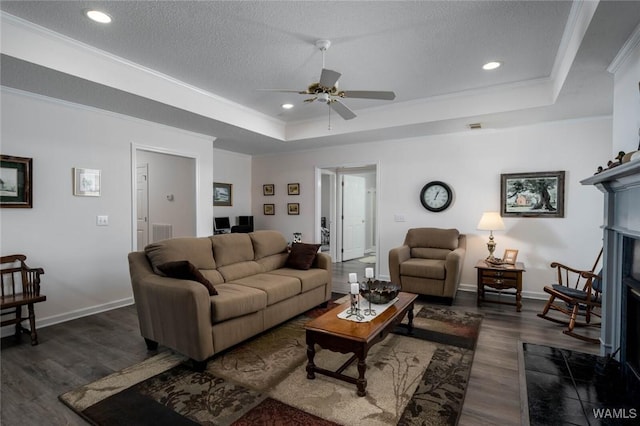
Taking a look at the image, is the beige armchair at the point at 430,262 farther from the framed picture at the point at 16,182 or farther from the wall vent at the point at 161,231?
the framed picture at the point at 16,182

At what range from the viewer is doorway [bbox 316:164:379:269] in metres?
7.37

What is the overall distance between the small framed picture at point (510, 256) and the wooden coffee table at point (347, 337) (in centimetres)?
255

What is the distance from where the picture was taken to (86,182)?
3.84m

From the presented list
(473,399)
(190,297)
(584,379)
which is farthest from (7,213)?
(584,379)

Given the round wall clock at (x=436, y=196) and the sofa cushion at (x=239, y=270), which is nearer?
the sofa cushion at (x=239, y=270)

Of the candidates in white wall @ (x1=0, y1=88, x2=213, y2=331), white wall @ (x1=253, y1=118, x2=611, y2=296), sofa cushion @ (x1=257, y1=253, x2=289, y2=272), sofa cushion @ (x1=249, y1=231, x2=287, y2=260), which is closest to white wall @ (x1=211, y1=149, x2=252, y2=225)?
white wall @ (x1=253, y1=118, x2=611, y2=296)

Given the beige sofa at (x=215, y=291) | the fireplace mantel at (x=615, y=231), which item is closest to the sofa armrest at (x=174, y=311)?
the beige sofa at (x=215, y=291)

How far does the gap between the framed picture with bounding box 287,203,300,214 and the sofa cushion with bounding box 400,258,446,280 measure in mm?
2756

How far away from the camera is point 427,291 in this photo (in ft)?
14.1

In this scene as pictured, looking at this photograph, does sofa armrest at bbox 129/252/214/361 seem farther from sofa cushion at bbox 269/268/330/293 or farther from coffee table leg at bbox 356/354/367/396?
sofa cushion at bbox 269/268/330/293

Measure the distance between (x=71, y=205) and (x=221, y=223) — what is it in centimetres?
265

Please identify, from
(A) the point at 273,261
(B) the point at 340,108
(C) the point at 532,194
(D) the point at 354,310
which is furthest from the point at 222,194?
(C) the point at 532,194

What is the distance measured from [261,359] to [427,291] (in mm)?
2517

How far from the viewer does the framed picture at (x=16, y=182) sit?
320 centimetres
